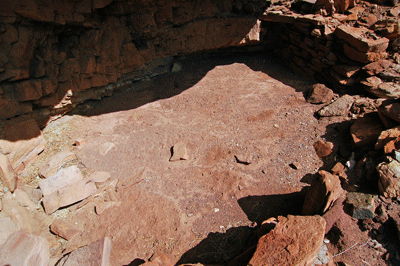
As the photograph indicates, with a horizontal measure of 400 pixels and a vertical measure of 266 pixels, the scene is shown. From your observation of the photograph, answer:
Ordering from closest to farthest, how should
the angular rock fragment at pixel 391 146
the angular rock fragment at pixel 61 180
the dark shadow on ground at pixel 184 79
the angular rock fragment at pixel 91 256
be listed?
1. the angular rock fragment at pixel 91 256
2. the angular rock fragment at pixel 391 146
3. the angular rock fragment at pixel 61 180
4. the dark shadow on ground at pixel 184 79

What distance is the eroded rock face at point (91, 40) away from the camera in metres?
4.78

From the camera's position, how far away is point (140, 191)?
4.51m

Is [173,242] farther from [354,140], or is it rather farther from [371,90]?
[371,90]

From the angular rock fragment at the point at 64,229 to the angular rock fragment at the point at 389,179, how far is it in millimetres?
4294

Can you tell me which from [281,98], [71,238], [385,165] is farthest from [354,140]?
[71,238]

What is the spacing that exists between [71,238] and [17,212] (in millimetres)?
851

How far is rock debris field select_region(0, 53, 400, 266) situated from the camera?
3.35m

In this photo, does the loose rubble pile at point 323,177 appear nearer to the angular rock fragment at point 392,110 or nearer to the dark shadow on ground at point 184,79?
the angular rock fragment at point 392,110

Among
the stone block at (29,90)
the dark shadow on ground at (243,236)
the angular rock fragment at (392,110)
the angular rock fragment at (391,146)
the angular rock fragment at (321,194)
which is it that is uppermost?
the stone block at (29,90)

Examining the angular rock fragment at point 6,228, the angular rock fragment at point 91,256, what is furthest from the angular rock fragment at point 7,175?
the angular rock fragment at point 91,256

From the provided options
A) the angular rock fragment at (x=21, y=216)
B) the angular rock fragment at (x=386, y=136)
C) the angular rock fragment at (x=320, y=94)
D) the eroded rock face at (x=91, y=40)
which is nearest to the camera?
the angular rock fragment at (x=21, y=216)

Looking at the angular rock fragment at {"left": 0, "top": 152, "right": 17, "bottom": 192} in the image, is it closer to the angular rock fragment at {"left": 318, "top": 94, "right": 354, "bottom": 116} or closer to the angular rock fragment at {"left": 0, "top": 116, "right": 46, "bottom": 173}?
the angular rock fragment at {"left": 0, "top": 116, "right": 46, "bottom": 173}

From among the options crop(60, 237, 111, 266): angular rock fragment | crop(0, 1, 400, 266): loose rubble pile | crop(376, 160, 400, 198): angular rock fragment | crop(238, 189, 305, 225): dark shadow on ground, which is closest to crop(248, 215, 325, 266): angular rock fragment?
crop(0, 1, 400, 266): loose rubble pile

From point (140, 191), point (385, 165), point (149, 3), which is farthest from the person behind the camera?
point (149, 3)
